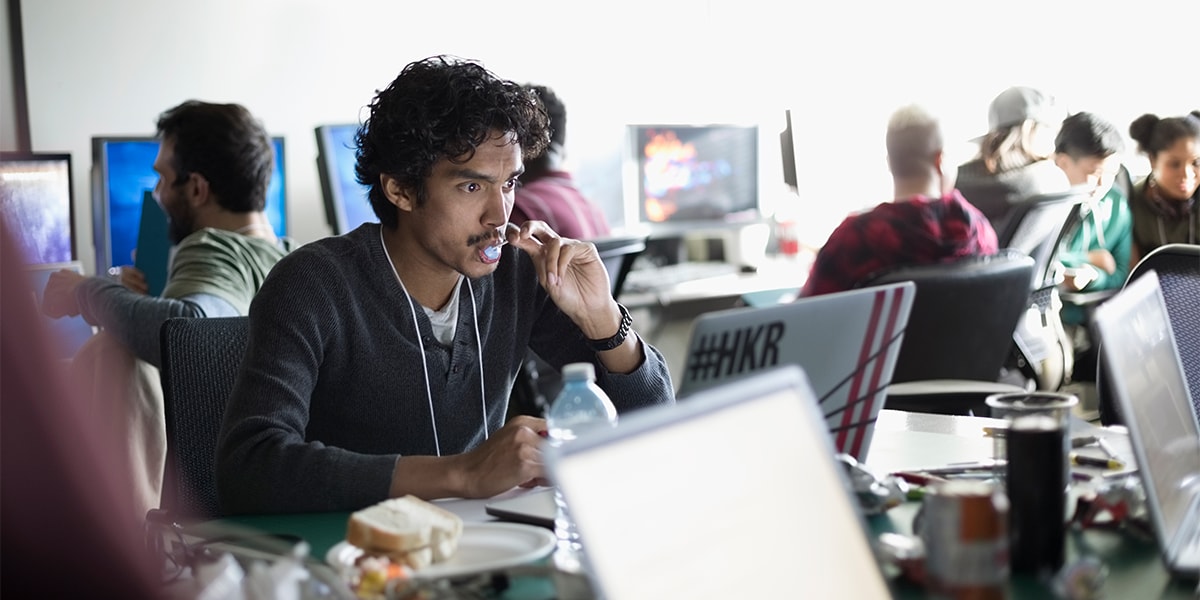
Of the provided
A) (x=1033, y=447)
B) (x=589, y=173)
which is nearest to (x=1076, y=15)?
(x=589, y=173)

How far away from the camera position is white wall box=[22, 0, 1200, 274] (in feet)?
12.8

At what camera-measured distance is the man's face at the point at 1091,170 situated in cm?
456

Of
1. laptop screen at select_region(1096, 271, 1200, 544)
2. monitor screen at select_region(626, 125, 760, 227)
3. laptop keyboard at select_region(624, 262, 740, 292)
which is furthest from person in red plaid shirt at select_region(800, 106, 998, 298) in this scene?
monitor screen at select_region(626, 125, 760, 227)

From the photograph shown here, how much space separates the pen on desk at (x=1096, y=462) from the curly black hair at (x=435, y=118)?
3.04 ft

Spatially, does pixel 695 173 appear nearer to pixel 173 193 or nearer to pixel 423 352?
pixel 173 193

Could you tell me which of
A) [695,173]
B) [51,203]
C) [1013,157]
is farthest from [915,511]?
[695,173]

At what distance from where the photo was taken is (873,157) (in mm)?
5559

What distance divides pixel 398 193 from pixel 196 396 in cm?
44

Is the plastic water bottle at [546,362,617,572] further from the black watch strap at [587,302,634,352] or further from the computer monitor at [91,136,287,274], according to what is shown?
the computer monitor at [91,136,287,274]

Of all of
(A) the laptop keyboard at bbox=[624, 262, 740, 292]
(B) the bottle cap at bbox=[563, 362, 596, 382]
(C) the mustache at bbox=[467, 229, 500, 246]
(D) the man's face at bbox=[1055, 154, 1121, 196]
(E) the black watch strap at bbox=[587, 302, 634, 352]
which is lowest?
(A) the laptop keyboard at bbox=[624, 262, 740, 292]

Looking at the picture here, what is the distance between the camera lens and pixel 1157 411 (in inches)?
49.5

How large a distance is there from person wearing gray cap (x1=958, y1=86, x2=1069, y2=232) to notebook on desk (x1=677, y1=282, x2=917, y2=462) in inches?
108

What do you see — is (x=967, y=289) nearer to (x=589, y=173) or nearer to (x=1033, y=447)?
(x=1033, y=447)

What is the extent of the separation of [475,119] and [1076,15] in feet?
12.5
